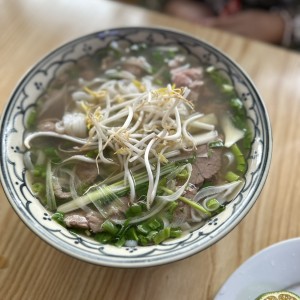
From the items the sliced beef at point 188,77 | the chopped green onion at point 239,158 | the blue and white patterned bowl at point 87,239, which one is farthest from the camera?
the sliced beef at point 188,77

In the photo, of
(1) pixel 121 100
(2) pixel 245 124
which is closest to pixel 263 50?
(2) pixel 245 124

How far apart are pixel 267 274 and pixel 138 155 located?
0.47 metres

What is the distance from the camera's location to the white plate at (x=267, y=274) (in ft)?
3.31

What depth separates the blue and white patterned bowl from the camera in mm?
914

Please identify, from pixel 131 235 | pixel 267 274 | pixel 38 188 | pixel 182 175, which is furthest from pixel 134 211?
pixel 267 274

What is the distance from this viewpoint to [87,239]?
3.28 ft

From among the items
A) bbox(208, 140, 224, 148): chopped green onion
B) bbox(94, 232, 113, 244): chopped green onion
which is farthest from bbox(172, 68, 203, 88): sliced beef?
bbox(94, 232, 113, 244): chopped green onion

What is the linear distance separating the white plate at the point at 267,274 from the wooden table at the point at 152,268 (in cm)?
6

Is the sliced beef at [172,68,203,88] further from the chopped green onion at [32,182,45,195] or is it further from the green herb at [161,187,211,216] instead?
the chopped green onion at [32,182,45,195]

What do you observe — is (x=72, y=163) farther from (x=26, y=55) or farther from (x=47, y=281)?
(x=26, y=55)

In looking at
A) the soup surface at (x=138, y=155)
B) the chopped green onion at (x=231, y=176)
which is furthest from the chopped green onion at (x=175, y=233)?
the chopped green onion at (x=231, y=176)

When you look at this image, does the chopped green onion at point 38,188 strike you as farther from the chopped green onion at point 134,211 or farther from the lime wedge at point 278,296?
the lime wedge at point 278,296

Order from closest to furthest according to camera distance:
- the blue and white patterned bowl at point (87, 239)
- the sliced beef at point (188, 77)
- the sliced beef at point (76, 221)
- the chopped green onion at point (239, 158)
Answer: the blue and white patterned bowl at point (87, 239) → the sliced beef at point (76, 221) → the chopped green onion at point (239, 158) → the sliced beef at point (188, 77)

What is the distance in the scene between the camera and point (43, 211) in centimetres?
102
